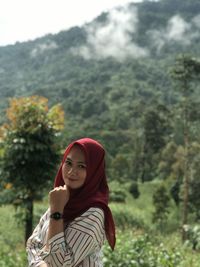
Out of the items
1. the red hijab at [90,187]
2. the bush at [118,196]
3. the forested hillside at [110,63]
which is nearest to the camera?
the red hijab at [90,187]

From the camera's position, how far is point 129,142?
51.7 meters

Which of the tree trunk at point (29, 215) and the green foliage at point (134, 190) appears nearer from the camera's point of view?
the tree trunk at point (29, 215)

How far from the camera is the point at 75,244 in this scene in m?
A: 1.90

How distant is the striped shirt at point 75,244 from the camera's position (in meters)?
1.87

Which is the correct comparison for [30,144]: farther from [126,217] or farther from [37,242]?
[126,217]

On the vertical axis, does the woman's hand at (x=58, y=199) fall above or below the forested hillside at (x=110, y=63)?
below

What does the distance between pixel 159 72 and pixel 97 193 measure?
120319mm

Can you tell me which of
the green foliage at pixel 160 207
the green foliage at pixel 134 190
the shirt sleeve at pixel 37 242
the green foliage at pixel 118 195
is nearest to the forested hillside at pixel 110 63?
the green foliage at pixel 134 190

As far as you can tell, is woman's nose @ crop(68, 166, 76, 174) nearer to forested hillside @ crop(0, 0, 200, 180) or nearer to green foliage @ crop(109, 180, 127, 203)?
green foliage @ crop(109, 180, 127, 203)

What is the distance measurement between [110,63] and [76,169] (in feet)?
461

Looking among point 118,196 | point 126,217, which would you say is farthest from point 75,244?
point 118,196

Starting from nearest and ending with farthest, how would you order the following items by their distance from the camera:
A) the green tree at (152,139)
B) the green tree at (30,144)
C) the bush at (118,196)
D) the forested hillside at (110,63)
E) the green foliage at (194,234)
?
the green foliage at (194,234) → the green tree at (30,144) → the bush at (118,196) → the green tree at (152,139) → the forested hillside at (110,63)

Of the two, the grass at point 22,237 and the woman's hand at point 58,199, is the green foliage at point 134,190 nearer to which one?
the grass at point 22,237

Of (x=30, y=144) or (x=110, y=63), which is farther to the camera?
(x=110, y=63)
